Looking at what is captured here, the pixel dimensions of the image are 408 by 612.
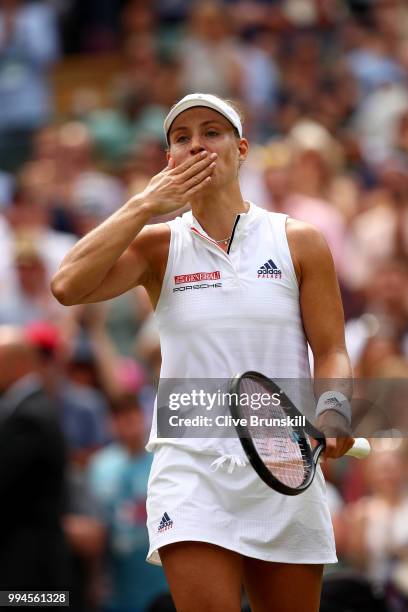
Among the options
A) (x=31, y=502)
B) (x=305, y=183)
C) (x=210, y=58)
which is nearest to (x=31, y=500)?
(x=31, y=502)

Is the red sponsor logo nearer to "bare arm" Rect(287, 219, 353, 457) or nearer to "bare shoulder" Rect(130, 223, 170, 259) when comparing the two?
"bare shoulder" Rect(130, 223, 170, 259)

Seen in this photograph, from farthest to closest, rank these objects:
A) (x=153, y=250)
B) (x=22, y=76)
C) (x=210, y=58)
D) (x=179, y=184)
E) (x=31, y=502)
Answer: (x=22, y=76) < (x=210, y=58) < (x=31, y=502) < (x=153, y=250) < (x=179, y=184)

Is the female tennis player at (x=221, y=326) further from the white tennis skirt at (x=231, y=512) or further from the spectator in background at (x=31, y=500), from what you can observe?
the spectator in background at (x=31, y=500)

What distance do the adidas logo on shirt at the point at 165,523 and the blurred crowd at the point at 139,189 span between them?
166cm

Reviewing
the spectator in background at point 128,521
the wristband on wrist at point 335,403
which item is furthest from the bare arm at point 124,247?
the spectator in background at point 128,521

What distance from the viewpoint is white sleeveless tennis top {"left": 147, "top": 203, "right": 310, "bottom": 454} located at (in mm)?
4793

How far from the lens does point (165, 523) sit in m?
4.65

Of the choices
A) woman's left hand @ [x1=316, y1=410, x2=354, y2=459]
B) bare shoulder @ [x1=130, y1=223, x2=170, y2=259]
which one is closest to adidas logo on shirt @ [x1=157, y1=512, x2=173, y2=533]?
woman's left hand @ [x1=316, y1=410, x2=354, y2=459]

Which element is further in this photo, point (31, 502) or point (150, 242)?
point (31, 502)

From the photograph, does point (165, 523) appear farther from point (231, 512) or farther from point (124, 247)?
point (124, 247)

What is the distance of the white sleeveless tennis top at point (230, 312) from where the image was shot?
189 inches

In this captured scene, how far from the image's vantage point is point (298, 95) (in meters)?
12.7

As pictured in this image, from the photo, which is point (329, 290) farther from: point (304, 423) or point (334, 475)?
point (334, 475)

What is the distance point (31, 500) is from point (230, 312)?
7.36 ft
